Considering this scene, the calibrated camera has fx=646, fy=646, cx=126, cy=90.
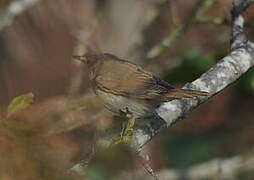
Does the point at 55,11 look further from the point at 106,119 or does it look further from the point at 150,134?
the point at 150,134

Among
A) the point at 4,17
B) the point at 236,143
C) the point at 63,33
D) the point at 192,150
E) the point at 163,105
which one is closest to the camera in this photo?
the point at 163,105

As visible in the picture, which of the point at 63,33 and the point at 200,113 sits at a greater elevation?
the point at 63,33

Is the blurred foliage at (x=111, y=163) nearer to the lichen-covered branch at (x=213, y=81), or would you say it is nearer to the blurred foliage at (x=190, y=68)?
Result: the lichen-covered branch at (x=213, y=81)

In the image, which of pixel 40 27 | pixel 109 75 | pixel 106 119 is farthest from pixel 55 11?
pixel 109 75

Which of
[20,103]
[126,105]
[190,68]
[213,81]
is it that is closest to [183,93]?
[213,81]

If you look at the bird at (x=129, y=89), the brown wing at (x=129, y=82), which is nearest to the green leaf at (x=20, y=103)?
the bird at (x=129, y=89)

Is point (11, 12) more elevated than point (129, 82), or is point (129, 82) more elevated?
point (11, 12)

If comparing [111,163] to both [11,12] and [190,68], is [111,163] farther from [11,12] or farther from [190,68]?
[11,12]
